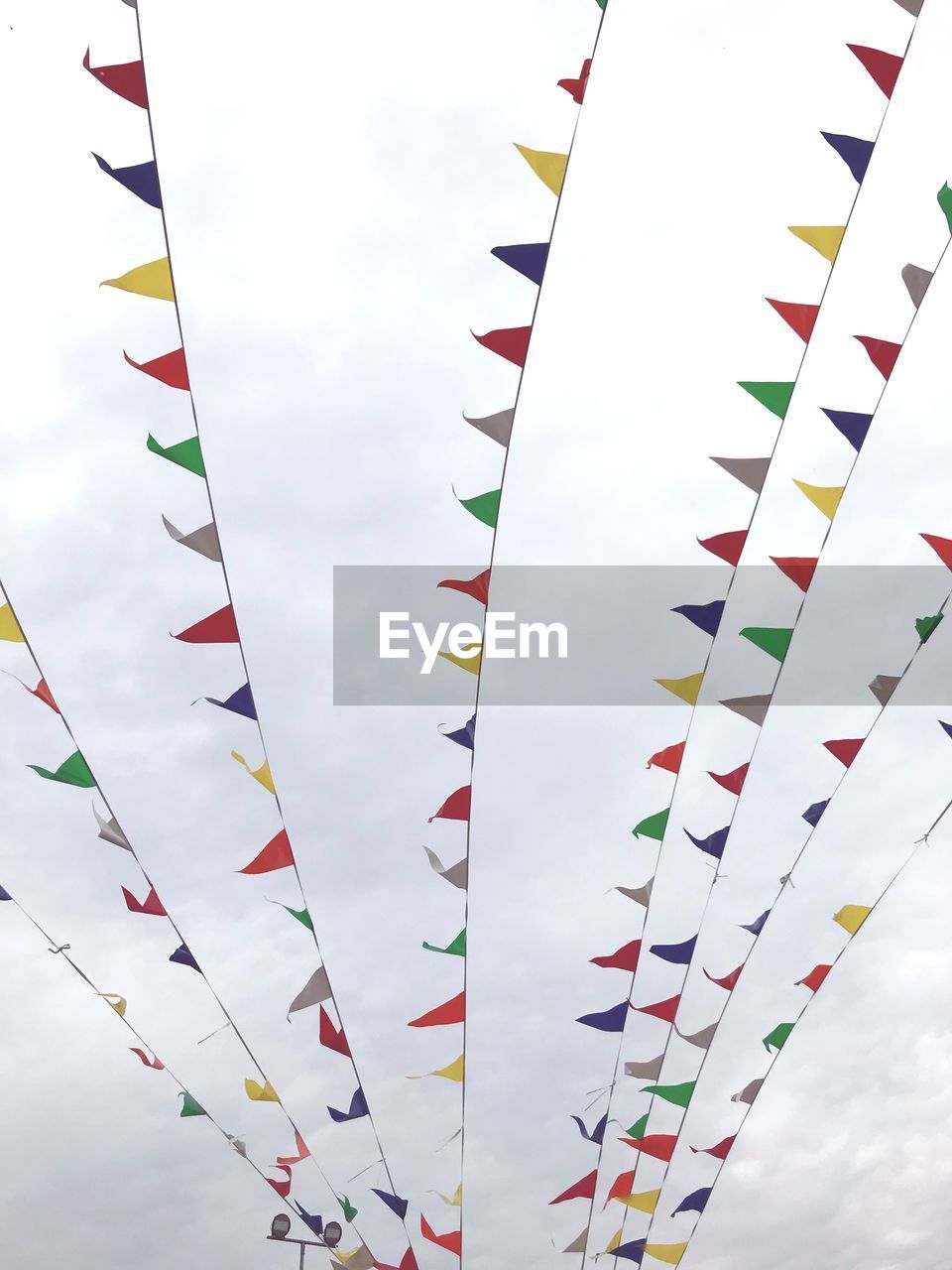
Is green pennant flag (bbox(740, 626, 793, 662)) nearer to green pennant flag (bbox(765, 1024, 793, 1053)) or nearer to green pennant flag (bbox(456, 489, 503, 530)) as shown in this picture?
green pennant flag (bbox(456, 489, 503, 530))

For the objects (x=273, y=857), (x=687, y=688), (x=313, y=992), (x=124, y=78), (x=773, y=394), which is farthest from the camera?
(x=313, y=992)

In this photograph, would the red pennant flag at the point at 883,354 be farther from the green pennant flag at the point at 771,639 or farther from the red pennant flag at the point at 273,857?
the red pennant flag at the point at 273,857

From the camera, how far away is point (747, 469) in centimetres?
737

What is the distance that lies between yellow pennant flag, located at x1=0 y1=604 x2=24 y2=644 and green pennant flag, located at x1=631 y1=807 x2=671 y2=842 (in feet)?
17.9

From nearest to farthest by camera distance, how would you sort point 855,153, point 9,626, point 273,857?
point 855,153, point 9,626, point 273,857

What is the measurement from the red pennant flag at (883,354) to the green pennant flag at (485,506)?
2385 millimetres

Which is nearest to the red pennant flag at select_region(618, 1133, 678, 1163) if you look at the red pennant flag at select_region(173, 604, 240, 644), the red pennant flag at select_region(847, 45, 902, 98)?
the red pennant flag at select_region(173, 604, 240, 644)

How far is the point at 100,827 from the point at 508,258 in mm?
5651

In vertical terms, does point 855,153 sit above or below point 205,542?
above

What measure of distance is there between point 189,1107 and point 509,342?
9.85 metres

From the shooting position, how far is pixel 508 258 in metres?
6.20

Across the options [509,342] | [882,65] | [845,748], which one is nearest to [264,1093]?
[845,748]

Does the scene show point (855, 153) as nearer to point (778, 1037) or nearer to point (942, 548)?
point (942, 548)

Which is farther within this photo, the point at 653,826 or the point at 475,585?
the point at 653,826
